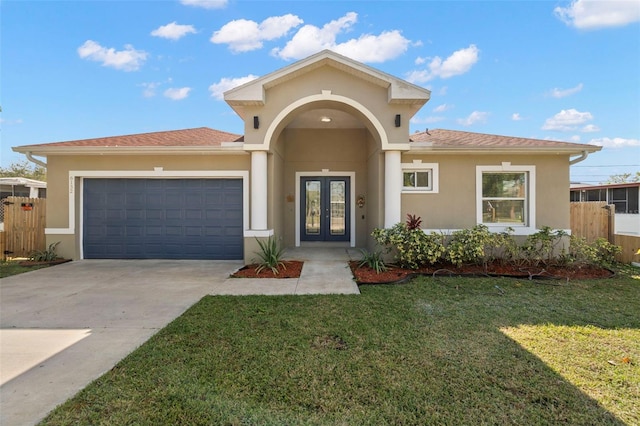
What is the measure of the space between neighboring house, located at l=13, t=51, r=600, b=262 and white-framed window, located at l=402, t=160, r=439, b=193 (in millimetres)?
28

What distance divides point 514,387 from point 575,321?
235cm

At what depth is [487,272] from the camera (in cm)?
655

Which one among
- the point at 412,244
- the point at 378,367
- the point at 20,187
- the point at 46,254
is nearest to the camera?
the point at 378,367

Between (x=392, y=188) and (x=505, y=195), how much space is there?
344 cm

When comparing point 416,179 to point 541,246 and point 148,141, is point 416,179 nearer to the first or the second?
point 541,246

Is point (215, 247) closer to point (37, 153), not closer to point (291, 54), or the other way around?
point (37, 153)

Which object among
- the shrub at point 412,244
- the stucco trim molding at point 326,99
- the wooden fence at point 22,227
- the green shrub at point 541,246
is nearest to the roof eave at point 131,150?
the stucco trim molding at point 326,99

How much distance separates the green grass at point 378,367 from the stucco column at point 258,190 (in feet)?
9.71

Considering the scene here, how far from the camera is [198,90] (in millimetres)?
16828

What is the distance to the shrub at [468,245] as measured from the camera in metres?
6.74

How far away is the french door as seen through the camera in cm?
1030

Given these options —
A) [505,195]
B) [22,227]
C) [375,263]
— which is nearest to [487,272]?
[375,263]

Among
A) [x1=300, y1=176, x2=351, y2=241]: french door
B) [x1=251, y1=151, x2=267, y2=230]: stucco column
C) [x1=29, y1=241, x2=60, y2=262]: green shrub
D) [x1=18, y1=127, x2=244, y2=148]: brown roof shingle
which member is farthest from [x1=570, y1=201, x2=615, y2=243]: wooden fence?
[x1=29, y1=241, x2=60, y2=262]: green shrub

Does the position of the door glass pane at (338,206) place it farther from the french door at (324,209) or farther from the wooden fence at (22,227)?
the wooden fence at (22,227)
